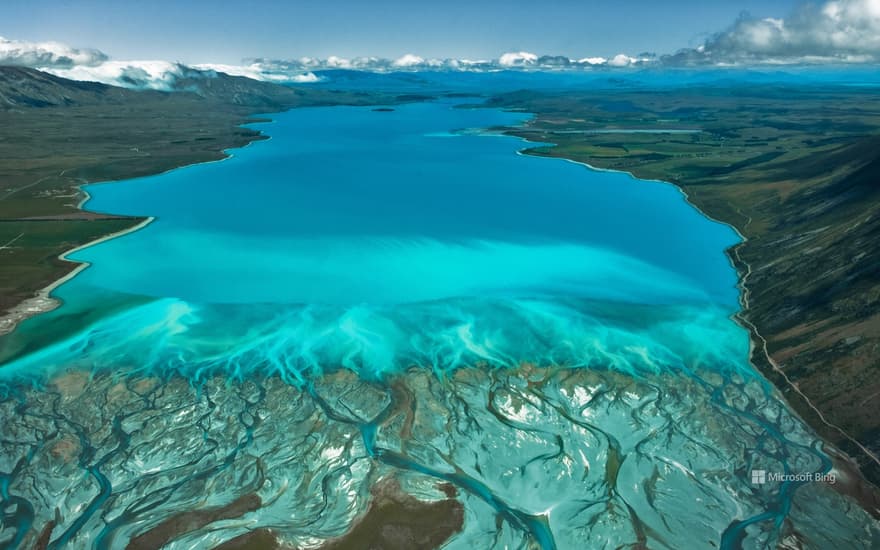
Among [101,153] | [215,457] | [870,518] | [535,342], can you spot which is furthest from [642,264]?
[101,153]

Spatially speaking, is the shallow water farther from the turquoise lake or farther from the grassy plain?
the grassy plain

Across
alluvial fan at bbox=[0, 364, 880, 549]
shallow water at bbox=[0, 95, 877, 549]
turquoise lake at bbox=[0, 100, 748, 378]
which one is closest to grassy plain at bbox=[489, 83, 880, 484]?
shallow water at bbox=[0, 95, 877, 549]

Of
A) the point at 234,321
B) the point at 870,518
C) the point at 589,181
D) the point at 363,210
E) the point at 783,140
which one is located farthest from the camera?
the point at 783,140

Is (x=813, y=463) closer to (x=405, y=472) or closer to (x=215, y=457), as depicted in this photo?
(x=405, y=472)

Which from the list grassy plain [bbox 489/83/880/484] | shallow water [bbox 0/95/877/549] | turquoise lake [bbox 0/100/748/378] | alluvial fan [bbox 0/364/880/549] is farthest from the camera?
turquoise lake [bbox 0/100/748/378]

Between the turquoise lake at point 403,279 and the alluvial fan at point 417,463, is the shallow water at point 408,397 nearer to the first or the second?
the alluvial fan at point 417,463

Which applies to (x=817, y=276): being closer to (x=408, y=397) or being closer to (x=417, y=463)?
(x=408, y=397)

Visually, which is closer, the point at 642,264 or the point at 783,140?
the point at 642,264

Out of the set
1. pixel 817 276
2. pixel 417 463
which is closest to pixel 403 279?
pixel 417 463
